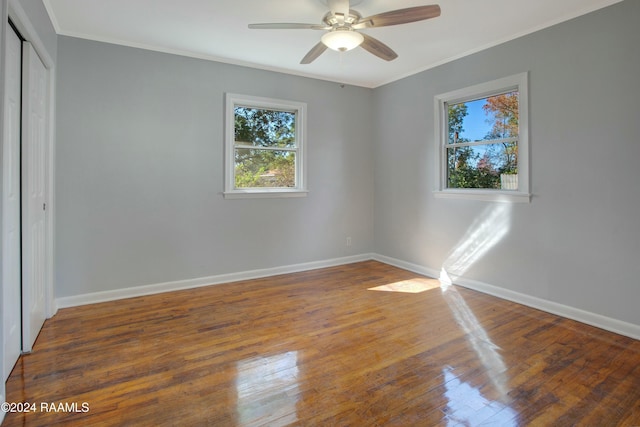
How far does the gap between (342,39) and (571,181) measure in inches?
90.5

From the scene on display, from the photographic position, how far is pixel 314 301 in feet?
11.7

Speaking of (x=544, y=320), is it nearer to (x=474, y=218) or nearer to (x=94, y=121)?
(x=474, y=218)

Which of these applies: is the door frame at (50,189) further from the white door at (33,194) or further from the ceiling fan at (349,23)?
the ceiling fan at (349,23)

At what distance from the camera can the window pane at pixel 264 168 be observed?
4.29m

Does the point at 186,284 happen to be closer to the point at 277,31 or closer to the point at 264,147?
the point at 264,147

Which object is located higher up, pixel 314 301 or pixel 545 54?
pixel 545 54

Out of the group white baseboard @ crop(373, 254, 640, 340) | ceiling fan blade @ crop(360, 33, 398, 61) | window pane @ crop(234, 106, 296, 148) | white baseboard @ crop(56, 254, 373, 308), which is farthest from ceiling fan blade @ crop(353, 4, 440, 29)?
white baseboard @ crop(56, 254, 373, 308)

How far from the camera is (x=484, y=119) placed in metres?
3.85

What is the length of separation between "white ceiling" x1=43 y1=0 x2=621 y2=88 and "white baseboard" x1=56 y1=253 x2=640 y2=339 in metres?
2.49

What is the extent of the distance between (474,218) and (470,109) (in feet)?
4.07

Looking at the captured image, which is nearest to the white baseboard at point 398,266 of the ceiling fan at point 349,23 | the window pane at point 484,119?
the window pane at point 484,119


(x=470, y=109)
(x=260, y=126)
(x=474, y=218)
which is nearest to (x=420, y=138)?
(x=470, y=109)

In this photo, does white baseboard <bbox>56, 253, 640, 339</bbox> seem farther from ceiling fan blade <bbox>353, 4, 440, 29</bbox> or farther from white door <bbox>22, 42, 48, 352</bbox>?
ceiling fan blade <bbox>353, 4, 440, 29</bbox>

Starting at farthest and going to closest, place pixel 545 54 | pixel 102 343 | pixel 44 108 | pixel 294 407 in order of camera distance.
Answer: pixel 545 54 < pixel 44 108 < pixel 102 343 < pixel 294 407
